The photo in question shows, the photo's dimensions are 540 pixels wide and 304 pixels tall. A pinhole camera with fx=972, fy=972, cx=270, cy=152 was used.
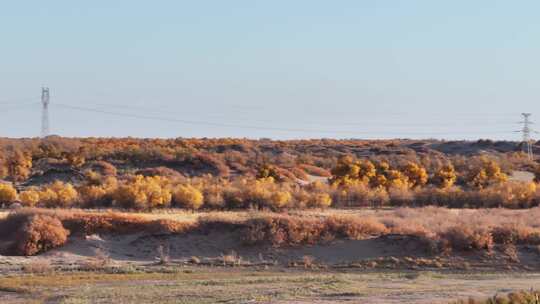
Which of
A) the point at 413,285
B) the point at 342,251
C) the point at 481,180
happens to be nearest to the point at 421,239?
the point at 342,251

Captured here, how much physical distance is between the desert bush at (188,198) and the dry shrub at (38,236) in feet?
49.6

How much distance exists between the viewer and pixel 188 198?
54.5 meters

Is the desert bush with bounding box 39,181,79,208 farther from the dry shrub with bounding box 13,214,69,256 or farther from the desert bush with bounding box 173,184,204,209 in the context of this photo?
the dry shrub with bounding box 13,214,69,256

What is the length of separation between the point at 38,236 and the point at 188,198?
16.6 meters

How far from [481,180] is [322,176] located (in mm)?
16834

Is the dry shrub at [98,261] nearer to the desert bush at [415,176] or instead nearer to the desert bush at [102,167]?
the desert bush at [415,176]

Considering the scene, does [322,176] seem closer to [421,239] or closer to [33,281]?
[421,239]

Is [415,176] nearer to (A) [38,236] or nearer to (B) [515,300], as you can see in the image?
(A) [38,236]

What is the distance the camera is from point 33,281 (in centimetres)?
3030

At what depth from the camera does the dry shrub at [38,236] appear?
3841cm

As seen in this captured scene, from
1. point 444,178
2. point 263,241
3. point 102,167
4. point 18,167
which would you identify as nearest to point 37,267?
A: point 263,241

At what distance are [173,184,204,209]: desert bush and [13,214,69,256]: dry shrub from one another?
49.6 feet

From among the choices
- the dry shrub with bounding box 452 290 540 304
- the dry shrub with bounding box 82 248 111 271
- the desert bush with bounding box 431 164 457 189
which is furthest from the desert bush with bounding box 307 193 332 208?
the dry shrub with bounding box 452 290 540 304

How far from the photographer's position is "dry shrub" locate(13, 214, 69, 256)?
38406 mm
